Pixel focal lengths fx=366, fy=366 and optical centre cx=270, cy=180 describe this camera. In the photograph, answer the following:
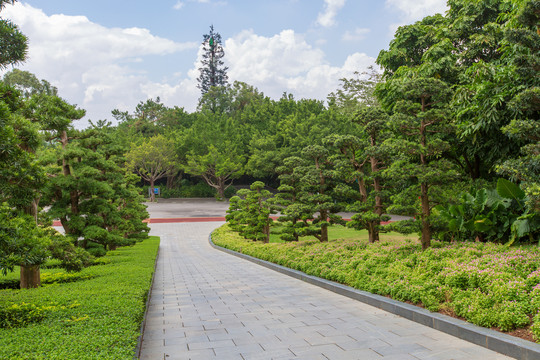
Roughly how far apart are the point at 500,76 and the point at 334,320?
6369mm

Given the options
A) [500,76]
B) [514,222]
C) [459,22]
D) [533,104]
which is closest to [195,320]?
[514,222]

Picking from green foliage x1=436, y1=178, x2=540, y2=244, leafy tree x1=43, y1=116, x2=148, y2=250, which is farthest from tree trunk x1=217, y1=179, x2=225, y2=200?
green foliage x1=436, y1=178, x2=540, y2=244

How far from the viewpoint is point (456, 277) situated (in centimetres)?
459

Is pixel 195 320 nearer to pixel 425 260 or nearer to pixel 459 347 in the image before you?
pixel 459 347

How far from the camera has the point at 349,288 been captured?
19.0 feet

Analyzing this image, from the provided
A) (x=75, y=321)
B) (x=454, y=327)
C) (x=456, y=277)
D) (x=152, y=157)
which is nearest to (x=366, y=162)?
(x=456, y=277)

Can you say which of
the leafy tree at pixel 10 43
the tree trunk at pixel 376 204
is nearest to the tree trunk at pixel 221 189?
the tree trunk at pixel 376 204

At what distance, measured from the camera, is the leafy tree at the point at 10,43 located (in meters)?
4.57

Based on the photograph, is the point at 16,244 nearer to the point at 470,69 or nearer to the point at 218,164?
the point at 470,69

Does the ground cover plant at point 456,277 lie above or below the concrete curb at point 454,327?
above

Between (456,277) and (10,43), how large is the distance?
639 cm

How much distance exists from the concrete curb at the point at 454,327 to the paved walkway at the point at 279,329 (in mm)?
86

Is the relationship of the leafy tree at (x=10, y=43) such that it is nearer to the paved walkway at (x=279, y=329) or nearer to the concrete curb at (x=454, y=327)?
the paved walkway at (x=279, y=329)

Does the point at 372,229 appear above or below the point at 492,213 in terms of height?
below
